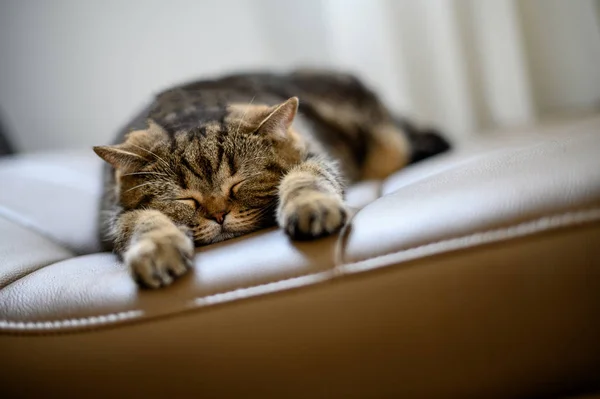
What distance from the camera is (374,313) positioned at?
0.67m

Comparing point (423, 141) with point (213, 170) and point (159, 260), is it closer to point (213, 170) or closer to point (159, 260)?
point (213, 170)

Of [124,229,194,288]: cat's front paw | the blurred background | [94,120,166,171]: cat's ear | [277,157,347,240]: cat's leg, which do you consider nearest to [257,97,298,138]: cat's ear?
[277,157,347,240]: cat's leg

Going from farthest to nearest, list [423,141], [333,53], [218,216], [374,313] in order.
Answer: [333,53]
[423,141]
[218,216]
[374,313]

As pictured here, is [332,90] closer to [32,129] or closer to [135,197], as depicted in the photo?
[135,197]

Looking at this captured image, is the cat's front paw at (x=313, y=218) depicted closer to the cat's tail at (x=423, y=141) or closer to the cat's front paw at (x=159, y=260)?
the cat's front paw at (x=159, y=260)

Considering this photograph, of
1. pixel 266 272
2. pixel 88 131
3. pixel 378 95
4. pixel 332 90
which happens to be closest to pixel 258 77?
pixel 332 90

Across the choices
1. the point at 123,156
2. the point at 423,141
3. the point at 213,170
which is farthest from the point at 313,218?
the point at 423,141

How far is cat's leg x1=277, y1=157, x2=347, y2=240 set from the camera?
0.78m

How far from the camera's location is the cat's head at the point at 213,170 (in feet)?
3.23

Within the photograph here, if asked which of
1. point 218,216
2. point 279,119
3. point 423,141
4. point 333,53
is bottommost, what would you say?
point 423,141

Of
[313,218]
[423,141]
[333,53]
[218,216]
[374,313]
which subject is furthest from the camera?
[333,53]

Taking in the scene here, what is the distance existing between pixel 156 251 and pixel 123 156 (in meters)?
0.31

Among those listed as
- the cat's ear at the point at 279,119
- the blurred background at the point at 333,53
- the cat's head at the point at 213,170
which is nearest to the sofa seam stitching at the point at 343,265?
the cat's head at the point at 213,170

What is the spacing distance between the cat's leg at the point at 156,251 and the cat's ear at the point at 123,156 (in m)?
0.13
